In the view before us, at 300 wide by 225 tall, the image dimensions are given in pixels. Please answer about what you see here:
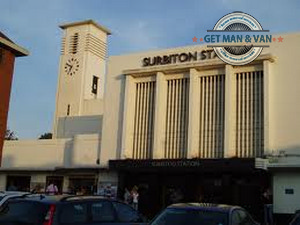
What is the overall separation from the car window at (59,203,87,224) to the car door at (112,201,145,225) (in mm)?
996

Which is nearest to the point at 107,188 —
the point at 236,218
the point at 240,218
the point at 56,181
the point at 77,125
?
the point at 56,181

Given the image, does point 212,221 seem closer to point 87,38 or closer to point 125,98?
point 125,98

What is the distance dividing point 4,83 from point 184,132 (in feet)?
33.4

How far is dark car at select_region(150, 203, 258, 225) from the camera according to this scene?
995 centimetres

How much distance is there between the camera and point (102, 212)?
1086 centimetres

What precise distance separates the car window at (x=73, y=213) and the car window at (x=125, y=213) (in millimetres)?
1056

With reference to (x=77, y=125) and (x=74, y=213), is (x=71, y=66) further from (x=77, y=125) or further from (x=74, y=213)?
(x=74, y=213)

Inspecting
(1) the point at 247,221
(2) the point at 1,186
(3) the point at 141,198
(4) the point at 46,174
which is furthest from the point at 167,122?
(1) the point at 247,221

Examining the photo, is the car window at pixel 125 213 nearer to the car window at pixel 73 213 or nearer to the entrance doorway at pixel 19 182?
the car window at pixel 73 213

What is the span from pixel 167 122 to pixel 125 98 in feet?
9.77

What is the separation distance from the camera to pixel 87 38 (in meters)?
45.5

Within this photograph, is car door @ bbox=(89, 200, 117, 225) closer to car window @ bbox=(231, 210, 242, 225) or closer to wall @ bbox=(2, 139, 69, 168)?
car window @ bbox=(231, 210, 242, 225)

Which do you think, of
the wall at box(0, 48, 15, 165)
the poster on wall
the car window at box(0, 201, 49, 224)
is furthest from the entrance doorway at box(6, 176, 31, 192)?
the car window at box(0, 201, 49, 224)

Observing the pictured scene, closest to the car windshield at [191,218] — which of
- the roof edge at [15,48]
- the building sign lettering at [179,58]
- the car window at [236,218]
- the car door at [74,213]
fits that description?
the car window at [236,218]
